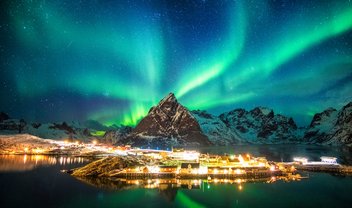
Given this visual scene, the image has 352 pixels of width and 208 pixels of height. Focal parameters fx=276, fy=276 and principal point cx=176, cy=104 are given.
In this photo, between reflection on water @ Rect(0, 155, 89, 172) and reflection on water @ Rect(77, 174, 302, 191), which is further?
reflection on water @ Rect(0, 155, 89, 172)

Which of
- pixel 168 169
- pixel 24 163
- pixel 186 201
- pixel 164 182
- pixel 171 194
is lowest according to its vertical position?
pixel 186 201

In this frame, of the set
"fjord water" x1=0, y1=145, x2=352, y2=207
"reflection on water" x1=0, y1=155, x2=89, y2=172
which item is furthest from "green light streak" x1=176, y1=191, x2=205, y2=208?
"reflection on water" x1=0, y1=155, x2=89, y2=172

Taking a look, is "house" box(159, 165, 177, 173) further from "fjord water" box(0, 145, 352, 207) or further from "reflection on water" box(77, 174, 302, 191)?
"fjord water" box(0, 145, 352, 207)

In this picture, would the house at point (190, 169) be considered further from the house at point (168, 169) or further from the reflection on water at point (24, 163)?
the reflection on water at point (24, 163)

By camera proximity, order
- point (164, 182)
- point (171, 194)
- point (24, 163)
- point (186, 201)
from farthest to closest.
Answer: point (24, 163) < point (164, 182) < point (171, 194) < point (186, 201)

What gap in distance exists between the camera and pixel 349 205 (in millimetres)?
66500

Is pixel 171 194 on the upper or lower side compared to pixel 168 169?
lower

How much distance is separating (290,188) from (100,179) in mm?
61195

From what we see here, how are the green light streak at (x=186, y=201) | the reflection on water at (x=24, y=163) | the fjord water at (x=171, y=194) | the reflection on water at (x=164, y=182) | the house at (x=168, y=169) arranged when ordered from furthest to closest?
the reflection on water at (x=24, y=163) < the house at (x=168, y=169) < the reflection on water at (x=164, y=182) < the fjord water at (x=171, y=194) < the green light streak at (x=186, y=201)

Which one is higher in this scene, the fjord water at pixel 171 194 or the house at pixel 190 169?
the house at pixel 190 169

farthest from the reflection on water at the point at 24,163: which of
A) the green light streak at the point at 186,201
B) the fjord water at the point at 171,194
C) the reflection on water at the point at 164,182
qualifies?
the green light streak at the point at 186,201

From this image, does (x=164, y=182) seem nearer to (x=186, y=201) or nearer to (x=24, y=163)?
(x=186, y=201)

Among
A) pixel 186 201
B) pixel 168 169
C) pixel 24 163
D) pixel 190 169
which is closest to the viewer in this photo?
pixel 186 201

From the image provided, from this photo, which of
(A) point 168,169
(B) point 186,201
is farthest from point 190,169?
(B) point 186,201
